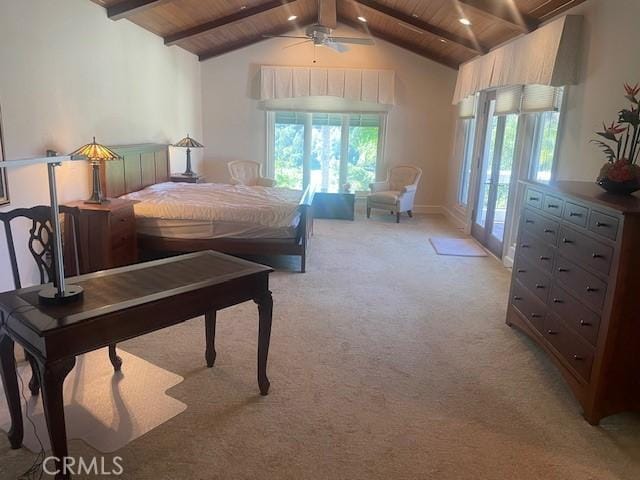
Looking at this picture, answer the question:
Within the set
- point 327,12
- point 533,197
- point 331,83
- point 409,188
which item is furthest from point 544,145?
point 331,83

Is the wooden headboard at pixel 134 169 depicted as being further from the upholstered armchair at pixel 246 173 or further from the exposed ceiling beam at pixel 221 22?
the exposed ceiling beam at pixel 221 22

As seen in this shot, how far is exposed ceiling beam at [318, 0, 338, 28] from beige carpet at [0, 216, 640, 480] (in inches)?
165

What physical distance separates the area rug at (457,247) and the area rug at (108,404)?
13.7 feet

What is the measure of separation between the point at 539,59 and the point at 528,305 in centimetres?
257

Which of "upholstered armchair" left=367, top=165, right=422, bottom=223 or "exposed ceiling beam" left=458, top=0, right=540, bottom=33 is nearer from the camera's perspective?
"exposed ceiling beam" left=458, top=0, right=540, bottom=33

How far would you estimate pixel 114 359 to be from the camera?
2771 mm

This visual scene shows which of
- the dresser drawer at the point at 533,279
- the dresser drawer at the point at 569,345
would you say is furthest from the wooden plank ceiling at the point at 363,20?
the dresser drawer at the point at 569,345

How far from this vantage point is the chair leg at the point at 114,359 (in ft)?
9.00

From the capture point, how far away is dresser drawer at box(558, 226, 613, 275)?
→ 2348mm

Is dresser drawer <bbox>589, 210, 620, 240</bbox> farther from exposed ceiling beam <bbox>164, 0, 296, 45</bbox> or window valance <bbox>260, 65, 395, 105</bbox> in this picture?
window valance <bbox>260, 65, 395, 105</bbox>

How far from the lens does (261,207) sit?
475cm

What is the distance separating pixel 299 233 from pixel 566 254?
2.67m

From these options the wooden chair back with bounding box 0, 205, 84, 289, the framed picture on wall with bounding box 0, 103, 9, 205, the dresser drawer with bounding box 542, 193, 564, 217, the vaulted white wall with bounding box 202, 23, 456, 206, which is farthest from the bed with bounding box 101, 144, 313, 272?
the vaulted white wall with bounding box 202, 23, 456, 206

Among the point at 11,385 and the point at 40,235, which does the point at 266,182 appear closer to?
the point at 40,235
